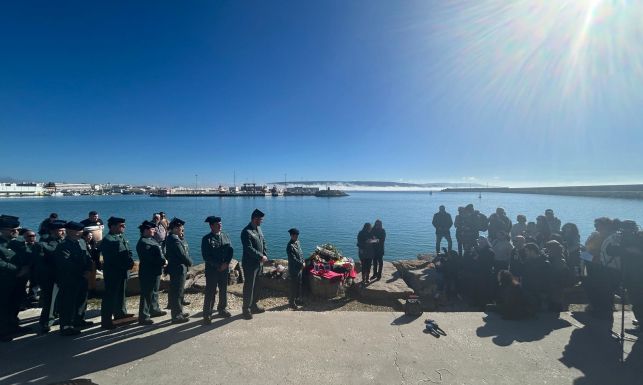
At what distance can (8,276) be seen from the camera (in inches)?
178

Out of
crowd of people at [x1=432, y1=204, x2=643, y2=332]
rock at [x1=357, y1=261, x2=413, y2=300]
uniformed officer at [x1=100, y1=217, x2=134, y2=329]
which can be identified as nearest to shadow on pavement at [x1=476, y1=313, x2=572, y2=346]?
crowd of people at [x1=432, y1=204, x2=643, y2=332]

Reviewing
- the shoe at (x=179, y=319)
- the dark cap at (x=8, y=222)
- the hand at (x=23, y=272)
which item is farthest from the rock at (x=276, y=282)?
the dark cap at (x=8, y=222)

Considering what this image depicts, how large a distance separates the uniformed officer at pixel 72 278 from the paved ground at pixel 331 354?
0.92ft

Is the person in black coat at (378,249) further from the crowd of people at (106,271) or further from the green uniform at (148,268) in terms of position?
the green uniform at (148,268)

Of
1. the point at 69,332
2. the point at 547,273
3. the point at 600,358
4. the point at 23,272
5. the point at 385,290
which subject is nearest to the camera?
the point at 600,358

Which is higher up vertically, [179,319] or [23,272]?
[23,272]

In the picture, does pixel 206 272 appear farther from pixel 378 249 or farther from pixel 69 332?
pixel 378 249

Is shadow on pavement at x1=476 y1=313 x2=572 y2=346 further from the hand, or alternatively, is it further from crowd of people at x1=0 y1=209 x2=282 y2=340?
the hand

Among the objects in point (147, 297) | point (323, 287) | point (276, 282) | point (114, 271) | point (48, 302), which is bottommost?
point (276, 282)

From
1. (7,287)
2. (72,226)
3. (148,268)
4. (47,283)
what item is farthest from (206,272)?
Answer: (7,287)

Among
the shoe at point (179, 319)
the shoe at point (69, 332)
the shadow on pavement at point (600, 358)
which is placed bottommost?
the shadow on pavement at point (600, 358)

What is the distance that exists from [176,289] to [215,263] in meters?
0.87

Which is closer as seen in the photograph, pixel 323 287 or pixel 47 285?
pixel 47 285

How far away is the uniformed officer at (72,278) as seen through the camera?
14.9 feet
